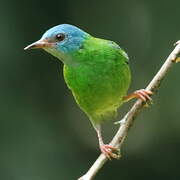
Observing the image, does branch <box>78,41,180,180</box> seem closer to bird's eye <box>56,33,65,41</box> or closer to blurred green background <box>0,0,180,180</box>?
bird's eye <box>56,33,65,41</box>

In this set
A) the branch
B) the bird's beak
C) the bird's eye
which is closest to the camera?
the branch

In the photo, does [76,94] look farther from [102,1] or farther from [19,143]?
[102,1]

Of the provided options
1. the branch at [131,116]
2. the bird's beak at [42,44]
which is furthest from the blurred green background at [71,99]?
the branch at [131,116]

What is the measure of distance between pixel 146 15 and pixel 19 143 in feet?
7.64

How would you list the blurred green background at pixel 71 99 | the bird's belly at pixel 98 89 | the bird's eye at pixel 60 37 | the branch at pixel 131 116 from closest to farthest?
1. the branch at pixel 131 116
2. the bird's eye at pixel 60 37
3. the bird's belly at pixel 98 89
4. the blurred green background at pixel 71 99

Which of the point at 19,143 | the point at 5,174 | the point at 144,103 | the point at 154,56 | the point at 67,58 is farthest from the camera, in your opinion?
the point at 154,56

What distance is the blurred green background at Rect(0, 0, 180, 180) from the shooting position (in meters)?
9.34

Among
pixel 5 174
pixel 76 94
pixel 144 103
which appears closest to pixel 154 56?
pixel 5 174

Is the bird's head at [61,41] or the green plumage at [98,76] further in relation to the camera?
the green plumage at [98,76]

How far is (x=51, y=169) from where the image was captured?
30.9 ft

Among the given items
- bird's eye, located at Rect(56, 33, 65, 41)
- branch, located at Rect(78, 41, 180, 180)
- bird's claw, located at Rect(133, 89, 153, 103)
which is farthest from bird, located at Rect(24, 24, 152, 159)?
branch, located at Rect(78, 41, 180, 180)

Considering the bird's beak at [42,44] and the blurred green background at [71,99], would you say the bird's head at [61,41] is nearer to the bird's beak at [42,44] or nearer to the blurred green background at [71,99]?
the bird's beak at [42,44]

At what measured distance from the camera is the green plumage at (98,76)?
20.2 feet

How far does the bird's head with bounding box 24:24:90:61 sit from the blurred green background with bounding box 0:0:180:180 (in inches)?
115
